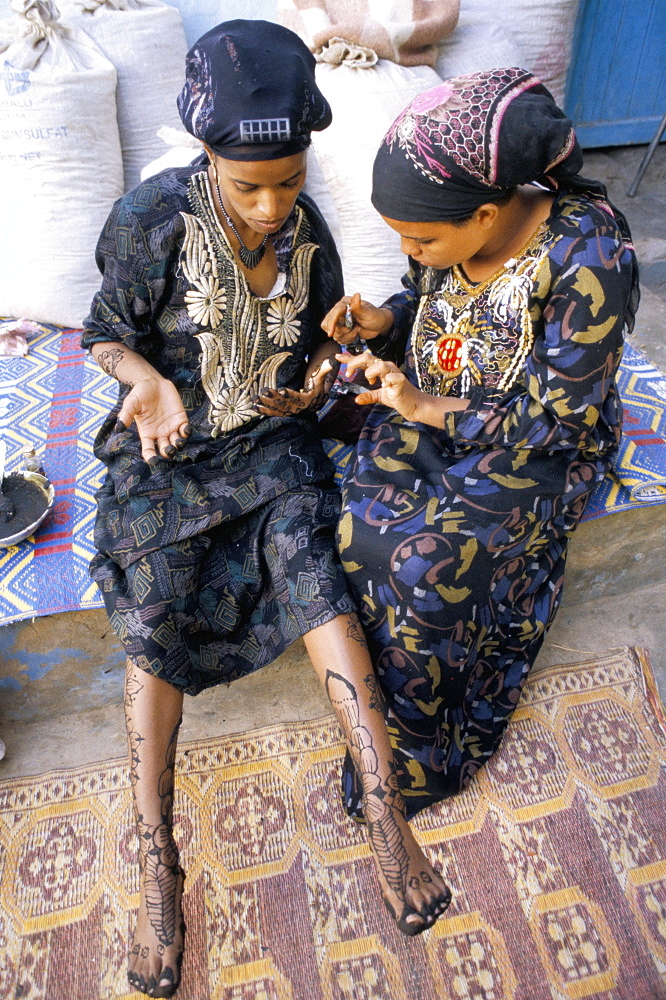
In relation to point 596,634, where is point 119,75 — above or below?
above

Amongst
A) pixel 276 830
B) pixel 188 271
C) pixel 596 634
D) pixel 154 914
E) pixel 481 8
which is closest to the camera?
pixel 154 914

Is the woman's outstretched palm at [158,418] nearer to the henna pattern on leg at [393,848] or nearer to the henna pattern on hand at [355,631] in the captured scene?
the henna pattern on hand at [355,631]

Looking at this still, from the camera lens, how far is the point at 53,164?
2.23m

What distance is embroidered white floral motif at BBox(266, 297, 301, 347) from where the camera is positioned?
156 centimetres

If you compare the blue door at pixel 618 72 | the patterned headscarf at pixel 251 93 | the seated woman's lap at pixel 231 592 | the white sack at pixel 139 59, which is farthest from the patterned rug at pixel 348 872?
the blue door at pixel 618 72

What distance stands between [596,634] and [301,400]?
3.69 feet

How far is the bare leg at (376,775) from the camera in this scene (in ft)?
4.04

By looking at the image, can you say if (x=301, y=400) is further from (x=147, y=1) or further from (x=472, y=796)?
(x=147, y=1)

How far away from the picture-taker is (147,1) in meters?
2.39

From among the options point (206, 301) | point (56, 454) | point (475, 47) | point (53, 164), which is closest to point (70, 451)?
point (56, 454)

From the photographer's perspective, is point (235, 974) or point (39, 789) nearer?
point (235, 974)

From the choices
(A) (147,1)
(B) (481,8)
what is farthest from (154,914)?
(B) (481,8)

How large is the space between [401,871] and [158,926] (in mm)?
468

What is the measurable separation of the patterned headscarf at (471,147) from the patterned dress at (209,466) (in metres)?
0.35
